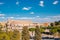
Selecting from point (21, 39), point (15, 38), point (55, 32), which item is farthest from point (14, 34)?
point (55, 32)

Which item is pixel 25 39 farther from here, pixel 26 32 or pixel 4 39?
pixel 4 39

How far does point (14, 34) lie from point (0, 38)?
2.64 feet

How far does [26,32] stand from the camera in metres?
11.3

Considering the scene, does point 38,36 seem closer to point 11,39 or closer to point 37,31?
point 37,31

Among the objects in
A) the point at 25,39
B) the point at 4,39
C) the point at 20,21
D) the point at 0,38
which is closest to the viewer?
the point at 4,39

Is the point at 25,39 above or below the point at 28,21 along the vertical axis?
below

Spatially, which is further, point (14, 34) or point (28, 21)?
point (28, 21)

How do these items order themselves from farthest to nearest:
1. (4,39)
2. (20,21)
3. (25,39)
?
(20,21) → (25,39) → (4,39)

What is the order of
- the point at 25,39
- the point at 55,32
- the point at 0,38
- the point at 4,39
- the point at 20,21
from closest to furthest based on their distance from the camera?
the point at 4,39 < the point at 0,38 < the point at 25,39 < the point at 55,32 < the point at 20,21

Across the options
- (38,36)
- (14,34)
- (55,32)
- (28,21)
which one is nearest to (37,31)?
(38,36)

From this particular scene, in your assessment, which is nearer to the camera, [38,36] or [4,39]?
[4,39]

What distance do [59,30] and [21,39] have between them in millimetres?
12498

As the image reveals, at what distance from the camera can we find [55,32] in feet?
75.1

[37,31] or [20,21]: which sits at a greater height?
[20,21]
